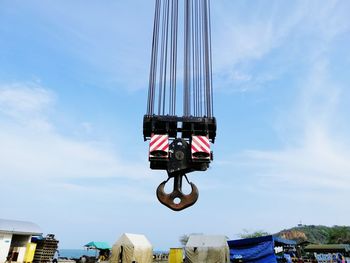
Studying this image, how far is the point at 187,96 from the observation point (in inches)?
267

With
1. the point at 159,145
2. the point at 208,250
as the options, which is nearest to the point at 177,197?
the point at 159,145

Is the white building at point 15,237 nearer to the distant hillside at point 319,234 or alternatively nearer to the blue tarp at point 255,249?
the blue tarp at point 255,249

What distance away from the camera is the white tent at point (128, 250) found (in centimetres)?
1819

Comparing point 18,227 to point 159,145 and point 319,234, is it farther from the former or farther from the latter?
point 319,234

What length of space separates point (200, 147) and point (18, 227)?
19.6 meters

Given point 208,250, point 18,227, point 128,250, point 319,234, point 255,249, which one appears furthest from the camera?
point 319,234

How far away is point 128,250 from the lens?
59.9ft

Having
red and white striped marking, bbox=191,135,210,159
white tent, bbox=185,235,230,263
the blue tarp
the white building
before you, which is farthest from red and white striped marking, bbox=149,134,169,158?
the white building

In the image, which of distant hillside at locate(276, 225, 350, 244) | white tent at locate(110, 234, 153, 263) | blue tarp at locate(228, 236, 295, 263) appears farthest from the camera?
distant hillside at locate(276, 225, 350, 244)

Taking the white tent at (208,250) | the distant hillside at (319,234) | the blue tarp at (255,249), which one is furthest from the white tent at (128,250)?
the distant hillside at (319,234)

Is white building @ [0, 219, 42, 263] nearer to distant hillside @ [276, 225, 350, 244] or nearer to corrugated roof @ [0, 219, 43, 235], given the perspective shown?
corrugated roof @ [0, 219, 43, 235]

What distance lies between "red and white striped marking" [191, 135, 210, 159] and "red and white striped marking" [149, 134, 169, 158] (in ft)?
1.42

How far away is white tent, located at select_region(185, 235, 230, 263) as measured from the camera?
16594 millimetres

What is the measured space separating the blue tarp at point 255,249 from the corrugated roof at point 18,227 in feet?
40.9
